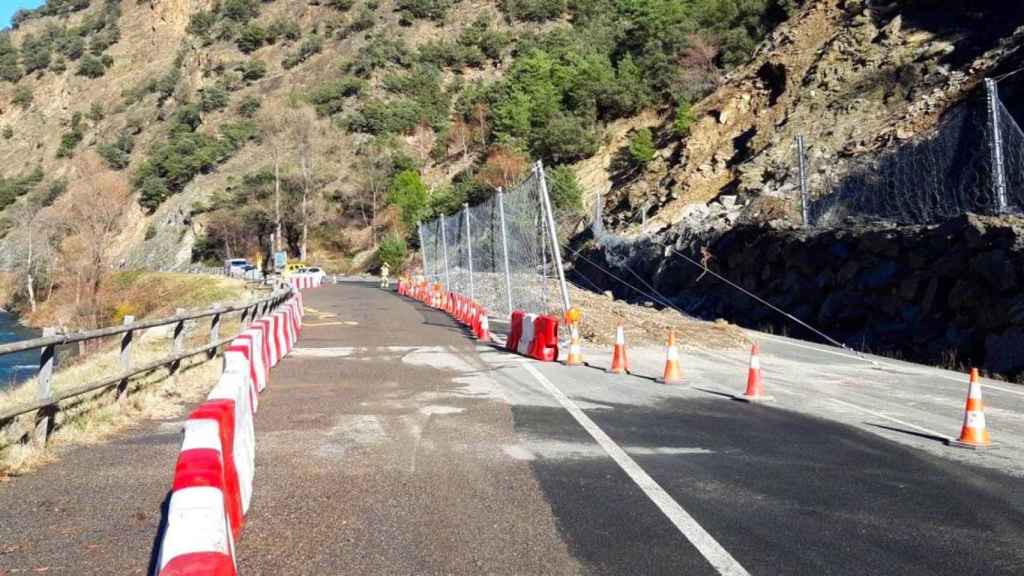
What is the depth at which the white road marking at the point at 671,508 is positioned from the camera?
507 centimetres

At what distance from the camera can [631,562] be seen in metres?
5.08

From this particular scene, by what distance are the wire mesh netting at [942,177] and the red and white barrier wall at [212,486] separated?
614 inches

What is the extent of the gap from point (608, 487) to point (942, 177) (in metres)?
16.8

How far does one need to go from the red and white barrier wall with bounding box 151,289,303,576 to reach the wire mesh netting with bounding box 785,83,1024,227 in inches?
614

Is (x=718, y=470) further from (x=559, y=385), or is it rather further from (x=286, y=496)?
(x=559, y=385)

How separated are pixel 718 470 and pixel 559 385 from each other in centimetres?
533

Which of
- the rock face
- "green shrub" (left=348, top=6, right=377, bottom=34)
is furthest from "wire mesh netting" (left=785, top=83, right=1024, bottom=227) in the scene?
"green shrub" (left=348, top=6, right=377, bottom=34)

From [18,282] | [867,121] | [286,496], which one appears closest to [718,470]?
[286,496]

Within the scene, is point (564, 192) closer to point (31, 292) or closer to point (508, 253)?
point (508, 253)

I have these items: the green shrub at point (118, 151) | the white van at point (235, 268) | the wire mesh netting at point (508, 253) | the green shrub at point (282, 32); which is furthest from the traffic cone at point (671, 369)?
the green shrub at point (282, 32)

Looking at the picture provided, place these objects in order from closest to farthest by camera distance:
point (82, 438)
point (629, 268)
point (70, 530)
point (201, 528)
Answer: point (201, 528)
point (70, 530)
point (82, 438)
point (629, 268)

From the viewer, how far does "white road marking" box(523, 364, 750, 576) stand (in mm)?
5074

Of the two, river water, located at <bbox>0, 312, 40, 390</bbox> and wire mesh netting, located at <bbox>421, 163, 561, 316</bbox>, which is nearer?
wire mesh netting, located at <bbox>421, 163, 561, 316</bbox>

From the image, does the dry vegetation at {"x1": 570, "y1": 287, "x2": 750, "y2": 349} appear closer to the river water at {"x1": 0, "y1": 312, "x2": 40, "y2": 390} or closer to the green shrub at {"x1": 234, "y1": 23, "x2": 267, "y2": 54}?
the river water at {"x1": 0, "y1": 312, "x2": 40, "y2": 390}
